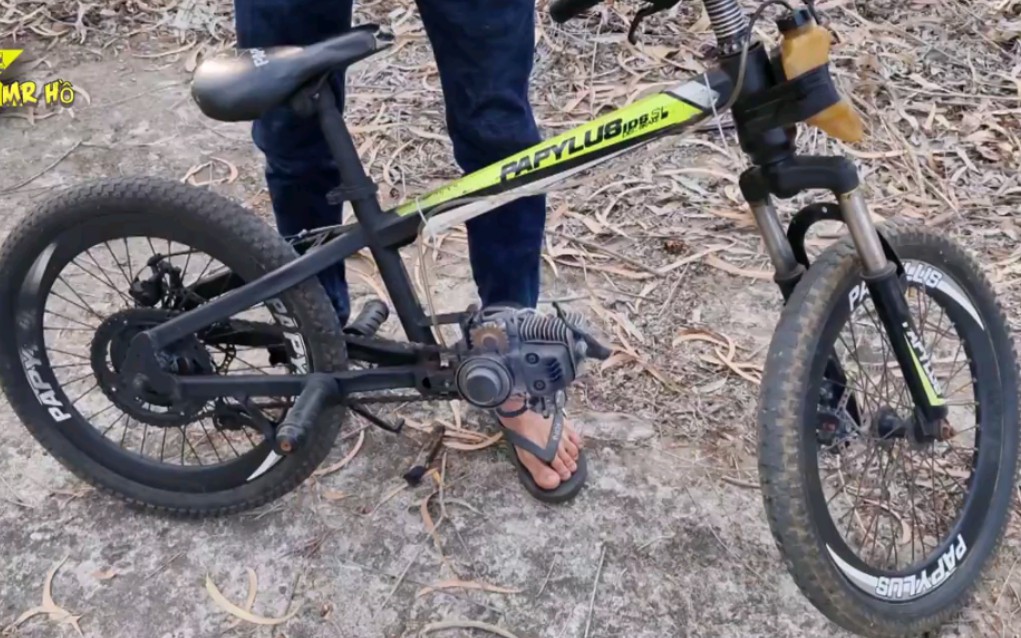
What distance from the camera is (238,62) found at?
171cm

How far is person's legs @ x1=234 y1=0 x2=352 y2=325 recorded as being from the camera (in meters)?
1.87

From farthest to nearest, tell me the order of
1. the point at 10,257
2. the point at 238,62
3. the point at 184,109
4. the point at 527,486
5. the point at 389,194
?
1. the point at 184,109
2. the point at 389,194
3. the point at 527,486
4. the point at 10,257
5. the point at 238,62

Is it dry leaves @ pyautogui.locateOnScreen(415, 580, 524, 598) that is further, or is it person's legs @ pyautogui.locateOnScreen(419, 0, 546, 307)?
dry leaves @ pyautogui.locateOnScreen(415, 580, 524, 598)

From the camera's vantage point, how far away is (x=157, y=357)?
78.4 inches

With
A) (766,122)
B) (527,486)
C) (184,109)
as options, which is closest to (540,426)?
(527,486)

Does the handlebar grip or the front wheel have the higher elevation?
the handlebar grip

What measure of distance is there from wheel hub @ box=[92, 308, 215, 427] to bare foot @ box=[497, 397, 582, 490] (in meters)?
0.63

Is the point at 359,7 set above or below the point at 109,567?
above

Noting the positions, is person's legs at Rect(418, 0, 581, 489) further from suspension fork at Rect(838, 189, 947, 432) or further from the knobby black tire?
suspension fork at Rect(838, 189, 947, 432)

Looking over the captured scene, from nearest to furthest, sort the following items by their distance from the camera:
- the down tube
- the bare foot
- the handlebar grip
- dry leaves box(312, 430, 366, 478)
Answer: the down tube
the handlebar grip
the bare foot
dry leaves box(312, 430, 366, 478)

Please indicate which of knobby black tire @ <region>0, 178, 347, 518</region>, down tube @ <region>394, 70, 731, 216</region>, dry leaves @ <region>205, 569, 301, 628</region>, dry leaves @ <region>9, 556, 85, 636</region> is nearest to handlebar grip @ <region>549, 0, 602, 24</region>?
down tube @ <region>394, 70, 731, 216</region>

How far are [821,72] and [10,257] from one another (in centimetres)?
150

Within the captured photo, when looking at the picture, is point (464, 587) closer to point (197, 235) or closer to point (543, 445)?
point (543, 445)

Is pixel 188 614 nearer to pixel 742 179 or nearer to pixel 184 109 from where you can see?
pixel 742 179
